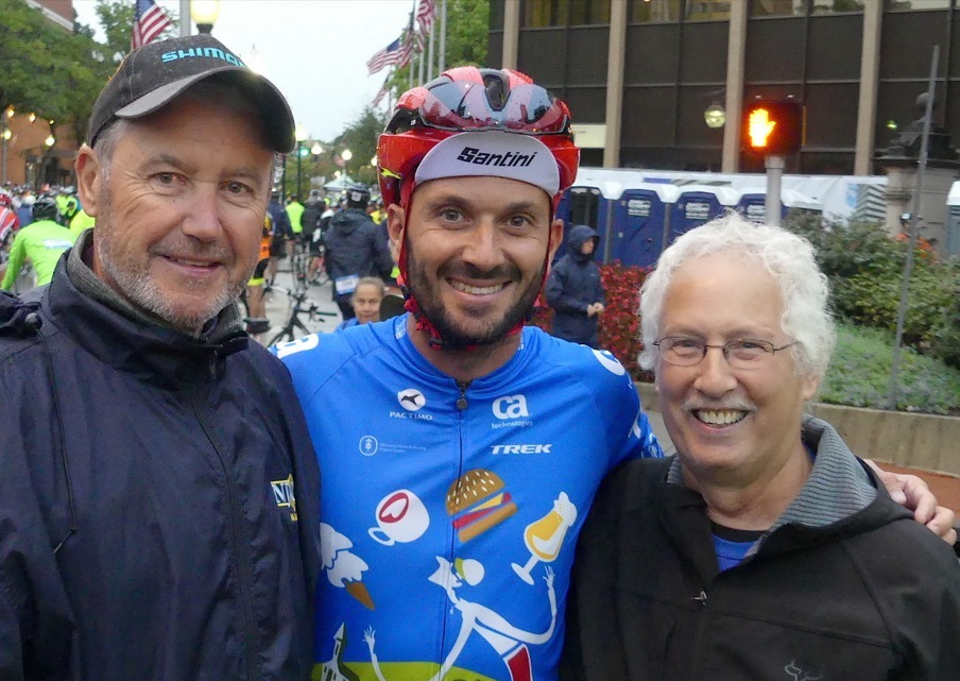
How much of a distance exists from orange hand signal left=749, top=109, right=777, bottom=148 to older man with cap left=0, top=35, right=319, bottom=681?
7.69 metres

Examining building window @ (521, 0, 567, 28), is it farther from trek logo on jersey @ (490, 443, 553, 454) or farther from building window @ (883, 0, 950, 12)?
trek logo on jersey @ (490, 443, 553, 454)

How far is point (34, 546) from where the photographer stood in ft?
5.39

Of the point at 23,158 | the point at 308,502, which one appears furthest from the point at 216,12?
the point at 23,158

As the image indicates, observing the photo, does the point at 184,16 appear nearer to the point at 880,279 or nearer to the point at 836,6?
the point at 880,279

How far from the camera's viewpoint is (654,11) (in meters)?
30.8

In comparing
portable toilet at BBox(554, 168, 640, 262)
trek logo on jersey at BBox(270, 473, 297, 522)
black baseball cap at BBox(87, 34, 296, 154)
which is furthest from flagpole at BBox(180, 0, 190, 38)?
portable toilet at BBox(554, 168, 640, 262)

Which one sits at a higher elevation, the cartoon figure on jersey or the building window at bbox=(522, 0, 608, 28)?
the building window at bbox=(522, 0, 608, 28)

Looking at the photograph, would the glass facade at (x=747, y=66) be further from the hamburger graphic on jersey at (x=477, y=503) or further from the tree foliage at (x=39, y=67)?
the hamburger graphic on jersey at (x=477, y=503)

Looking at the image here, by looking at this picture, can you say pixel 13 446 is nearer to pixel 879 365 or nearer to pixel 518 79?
pixel 518 79

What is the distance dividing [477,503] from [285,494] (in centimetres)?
56

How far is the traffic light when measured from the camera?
30.3 ft

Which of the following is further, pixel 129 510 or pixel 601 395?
pixel 601 395

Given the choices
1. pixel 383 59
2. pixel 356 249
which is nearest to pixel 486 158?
pixel 356 249

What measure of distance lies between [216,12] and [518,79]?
335 inches
